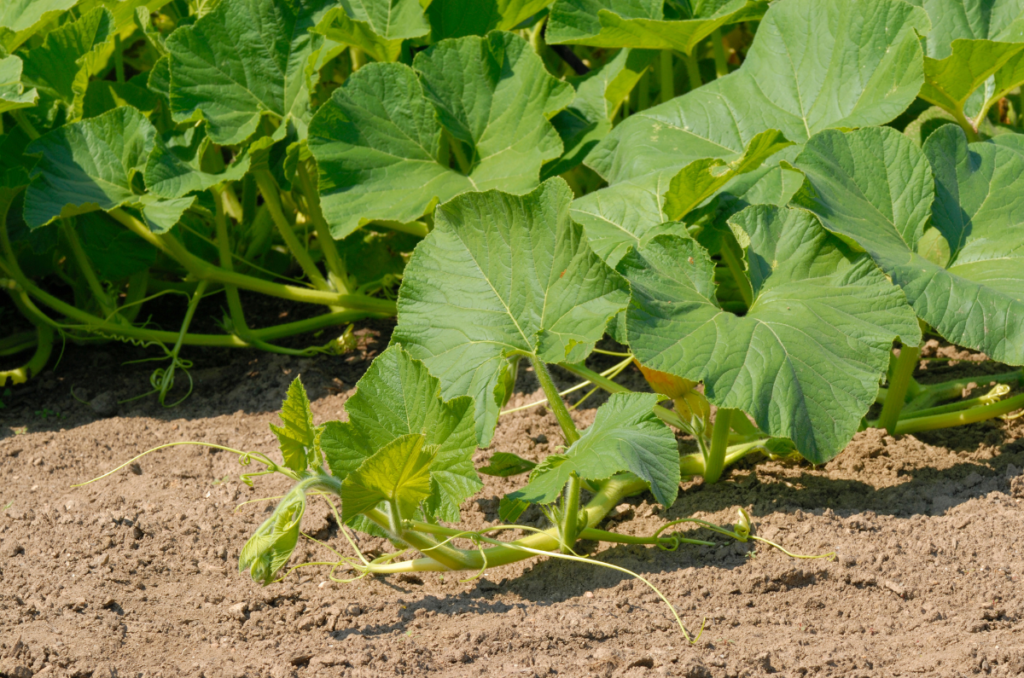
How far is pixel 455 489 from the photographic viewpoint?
1420 millimetres

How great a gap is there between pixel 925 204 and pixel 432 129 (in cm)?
104

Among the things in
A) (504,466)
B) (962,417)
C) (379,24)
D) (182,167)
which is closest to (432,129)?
(379,24)

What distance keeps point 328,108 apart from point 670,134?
2.47 ft

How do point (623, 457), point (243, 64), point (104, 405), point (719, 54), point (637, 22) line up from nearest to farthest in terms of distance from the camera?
1. point (623, 457)
2. point (637, 22)
3. point (243, 64)
4. point (104, 405)
5. point (719, 54)

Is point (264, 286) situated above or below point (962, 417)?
below

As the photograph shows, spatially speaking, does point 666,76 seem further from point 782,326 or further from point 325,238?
point 782,326

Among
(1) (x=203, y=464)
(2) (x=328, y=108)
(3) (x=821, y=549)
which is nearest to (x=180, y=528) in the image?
(1) (x=203, y=464)

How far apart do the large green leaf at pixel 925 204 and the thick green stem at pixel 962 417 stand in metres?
0.33

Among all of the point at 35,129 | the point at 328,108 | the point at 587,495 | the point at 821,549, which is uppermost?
the point at 328,108

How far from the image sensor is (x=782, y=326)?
1.50 meters

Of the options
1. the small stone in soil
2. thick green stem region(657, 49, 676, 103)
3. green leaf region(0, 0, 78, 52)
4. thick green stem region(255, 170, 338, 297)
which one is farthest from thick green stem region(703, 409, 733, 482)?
green leaf region(0, 0, 78, 52)

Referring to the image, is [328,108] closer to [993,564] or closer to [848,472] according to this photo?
[848,472]

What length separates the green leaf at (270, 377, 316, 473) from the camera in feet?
4.55

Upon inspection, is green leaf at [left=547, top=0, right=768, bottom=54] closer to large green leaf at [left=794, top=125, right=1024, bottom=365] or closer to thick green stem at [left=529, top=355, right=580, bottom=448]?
large green leaf at [left=794, top=125, right=1024, bottom=365]
